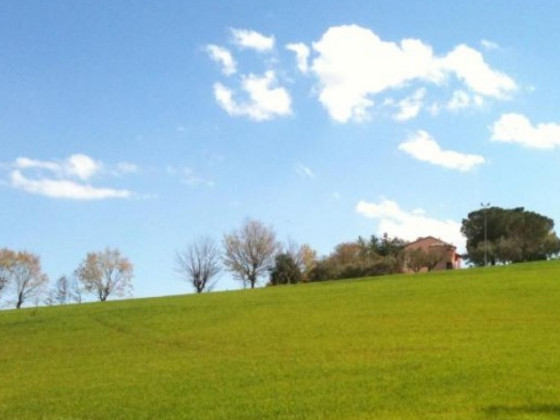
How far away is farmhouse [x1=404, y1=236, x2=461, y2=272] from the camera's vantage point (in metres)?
123

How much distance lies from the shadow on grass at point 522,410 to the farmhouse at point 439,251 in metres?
101

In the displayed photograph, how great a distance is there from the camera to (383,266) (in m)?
112

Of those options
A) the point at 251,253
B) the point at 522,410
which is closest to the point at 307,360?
the point at 522,410

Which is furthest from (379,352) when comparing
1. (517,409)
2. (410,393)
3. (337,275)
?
(337,275)

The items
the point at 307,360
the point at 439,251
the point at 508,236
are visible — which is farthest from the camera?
the point at 439,251

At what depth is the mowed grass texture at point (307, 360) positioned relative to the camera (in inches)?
606

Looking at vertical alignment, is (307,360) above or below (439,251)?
below

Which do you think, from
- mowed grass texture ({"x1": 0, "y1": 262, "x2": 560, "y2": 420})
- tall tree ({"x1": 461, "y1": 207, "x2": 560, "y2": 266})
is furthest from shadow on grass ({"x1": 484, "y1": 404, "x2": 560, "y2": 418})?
tall tree ({"x1": 461, "y1": 207, "x2": 560, "y2": 266})

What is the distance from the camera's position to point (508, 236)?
12188 centimetres

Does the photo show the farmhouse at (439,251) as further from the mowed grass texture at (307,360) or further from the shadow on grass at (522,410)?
the shadow on grass at (522,410)

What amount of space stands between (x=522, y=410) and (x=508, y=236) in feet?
375

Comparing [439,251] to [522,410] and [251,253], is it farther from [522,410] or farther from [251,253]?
[522,410]

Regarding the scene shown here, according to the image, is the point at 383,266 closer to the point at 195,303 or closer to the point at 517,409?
the point at 195,303

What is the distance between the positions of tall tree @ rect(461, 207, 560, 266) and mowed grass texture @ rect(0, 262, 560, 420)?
74006mm
